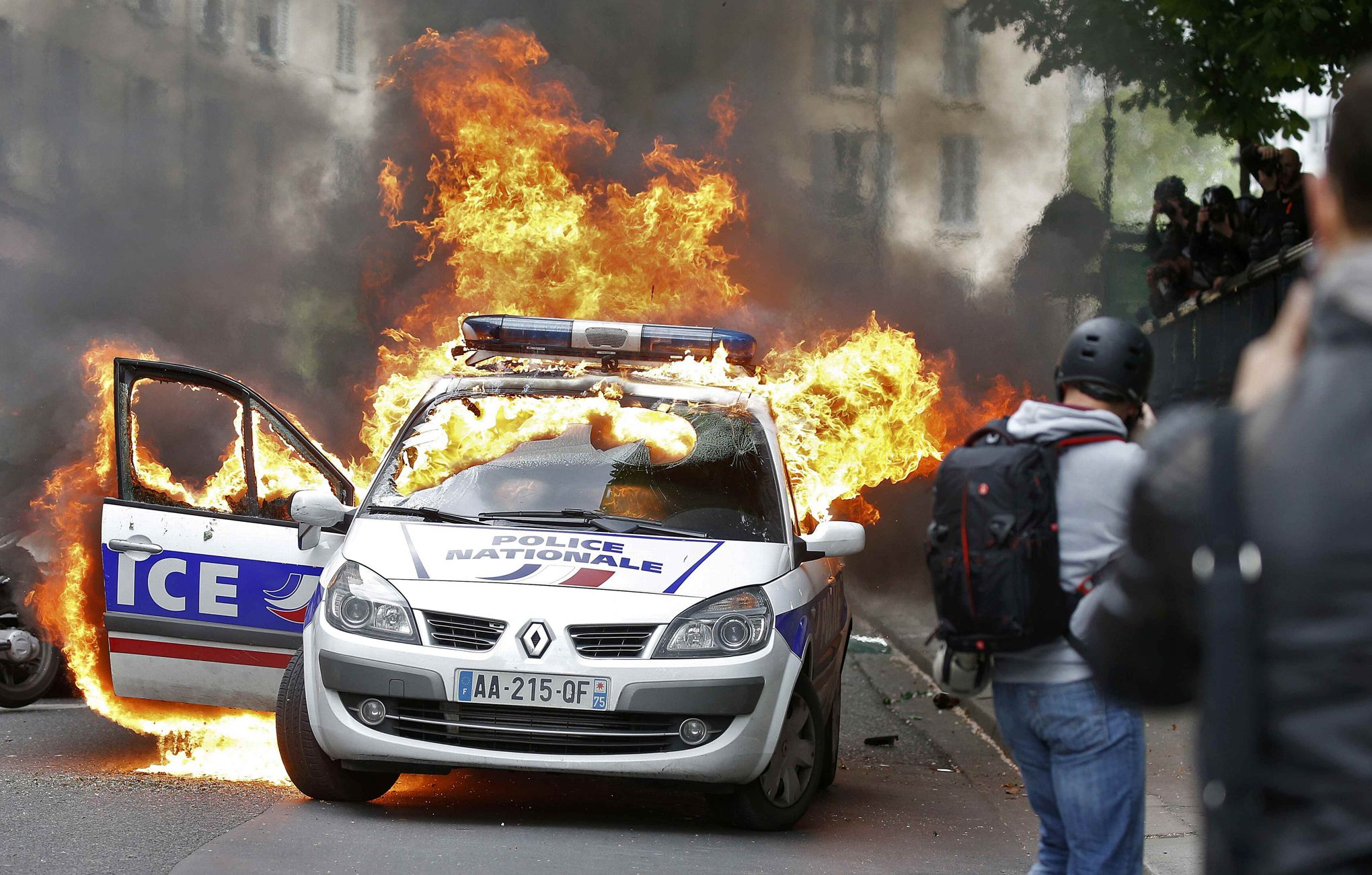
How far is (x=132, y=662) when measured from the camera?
655 cm

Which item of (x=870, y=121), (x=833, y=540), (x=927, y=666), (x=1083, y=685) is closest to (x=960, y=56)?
(x=870, y=121)

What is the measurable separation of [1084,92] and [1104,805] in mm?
10604

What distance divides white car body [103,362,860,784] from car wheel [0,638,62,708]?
2.29 m

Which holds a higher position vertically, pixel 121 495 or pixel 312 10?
pixel 312 10

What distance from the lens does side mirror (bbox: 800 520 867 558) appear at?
6242 millimetres

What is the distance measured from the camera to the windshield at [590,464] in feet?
20.8

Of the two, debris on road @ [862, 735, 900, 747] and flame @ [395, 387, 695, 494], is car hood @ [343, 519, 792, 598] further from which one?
debris on road @ [862, 735, 900, 747]

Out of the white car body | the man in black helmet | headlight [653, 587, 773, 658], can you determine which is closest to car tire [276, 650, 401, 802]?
the white car body

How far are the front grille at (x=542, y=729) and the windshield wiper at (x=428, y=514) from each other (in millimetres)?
805

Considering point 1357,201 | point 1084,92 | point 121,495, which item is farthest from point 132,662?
point 1084,92

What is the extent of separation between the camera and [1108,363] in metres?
3.52

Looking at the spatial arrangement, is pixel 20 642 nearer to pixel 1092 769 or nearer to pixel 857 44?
pixel 1092 769

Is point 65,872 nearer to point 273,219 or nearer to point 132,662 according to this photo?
point 132,662

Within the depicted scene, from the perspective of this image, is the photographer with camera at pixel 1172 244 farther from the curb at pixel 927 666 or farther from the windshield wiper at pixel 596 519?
the windshield wiper at pixel 596 519
